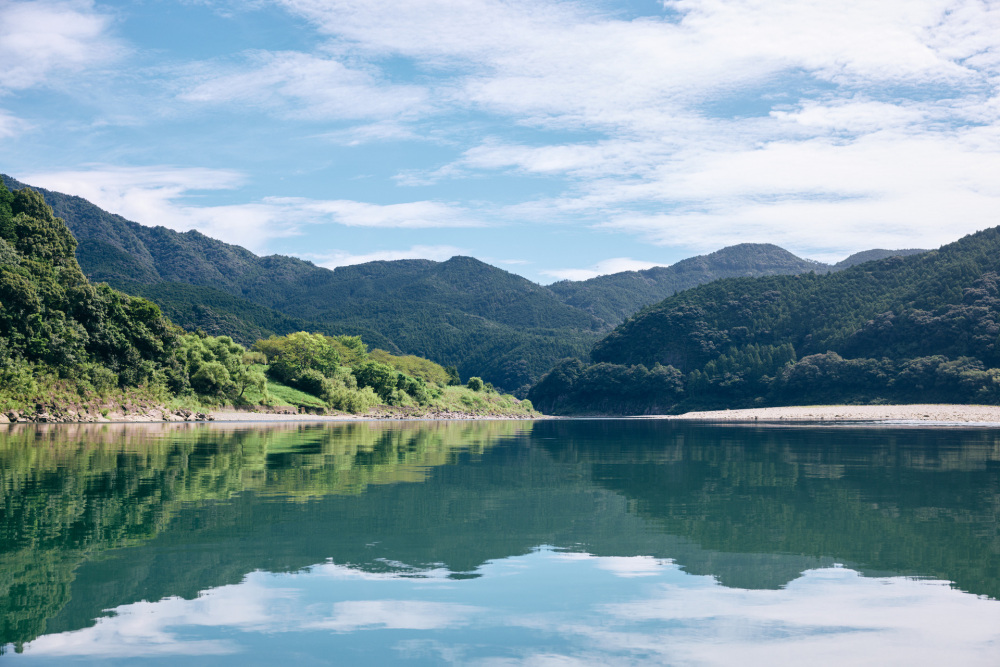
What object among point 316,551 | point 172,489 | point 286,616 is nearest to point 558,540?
point 316,551

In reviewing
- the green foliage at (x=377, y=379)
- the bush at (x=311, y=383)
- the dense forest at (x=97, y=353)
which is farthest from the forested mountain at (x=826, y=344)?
the bush at (x=311, y=383)

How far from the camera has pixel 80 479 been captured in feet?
60.4

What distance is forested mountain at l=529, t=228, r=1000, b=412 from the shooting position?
12925 cm

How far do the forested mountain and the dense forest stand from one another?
290 ft

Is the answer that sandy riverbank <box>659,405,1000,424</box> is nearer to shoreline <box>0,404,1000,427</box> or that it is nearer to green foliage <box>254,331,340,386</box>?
shoreline <box>0,404,1000,427</box>

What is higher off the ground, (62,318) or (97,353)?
(62,318)

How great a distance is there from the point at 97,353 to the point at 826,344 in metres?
140

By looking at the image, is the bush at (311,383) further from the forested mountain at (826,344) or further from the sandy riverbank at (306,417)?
the forested mountain at (826,344)

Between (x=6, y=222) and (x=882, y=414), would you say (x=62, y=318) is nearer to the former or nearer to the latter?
(x=6, y=222)

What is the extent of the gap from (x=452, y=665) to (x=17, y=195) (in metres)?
79.4

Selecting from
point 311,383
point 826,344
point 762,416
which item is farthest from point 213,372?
point 826,344

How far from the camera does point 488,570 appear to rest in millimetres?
10281

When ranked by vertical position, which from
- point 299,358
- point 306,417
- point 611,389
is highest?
point 299,358

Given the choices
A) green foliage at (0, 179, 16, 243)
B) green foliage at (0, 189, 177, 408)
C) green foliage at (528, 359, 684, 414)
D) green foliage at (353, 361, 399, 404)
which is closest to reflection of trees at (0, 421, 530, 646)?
green foliage at (0, 189, 177, 408)
